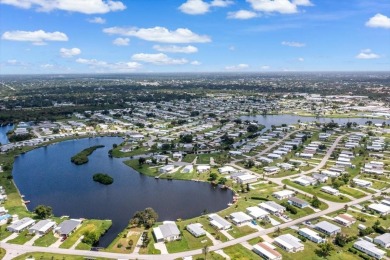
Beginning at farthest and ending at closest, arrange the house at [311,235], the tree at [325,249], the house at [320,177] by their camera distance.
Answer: the house at [320,177]
the house at [311,235]
the tree at [325,249]

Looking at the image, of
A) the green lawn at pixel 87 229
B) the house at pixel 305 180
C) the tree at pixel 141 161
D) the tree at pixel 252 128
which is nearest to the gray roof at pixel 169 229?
the green lawn at pixel 87 229

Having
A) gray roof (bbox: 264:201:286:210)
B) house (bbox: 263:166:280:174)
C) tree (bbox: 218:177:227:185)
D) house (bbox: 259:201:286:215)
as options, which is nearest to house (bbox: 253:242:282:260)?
house (bbox: 259:201:286:215)

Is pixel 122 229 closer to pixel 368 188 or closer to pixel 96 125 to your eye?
pixel 368 188

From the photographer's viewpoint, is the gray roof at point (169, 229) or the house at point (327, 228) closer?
the gray roof at point (169, 229)

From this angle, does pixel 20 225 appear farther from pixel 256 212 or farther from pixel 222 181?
pixel 222 181

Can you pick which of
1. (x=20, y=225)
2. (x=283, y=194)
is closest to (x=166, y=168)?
(x=283, y=194)

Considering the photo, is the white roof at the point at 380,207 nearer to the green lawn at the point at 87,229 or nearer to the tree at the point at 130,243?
the tree at the point at 130,243
